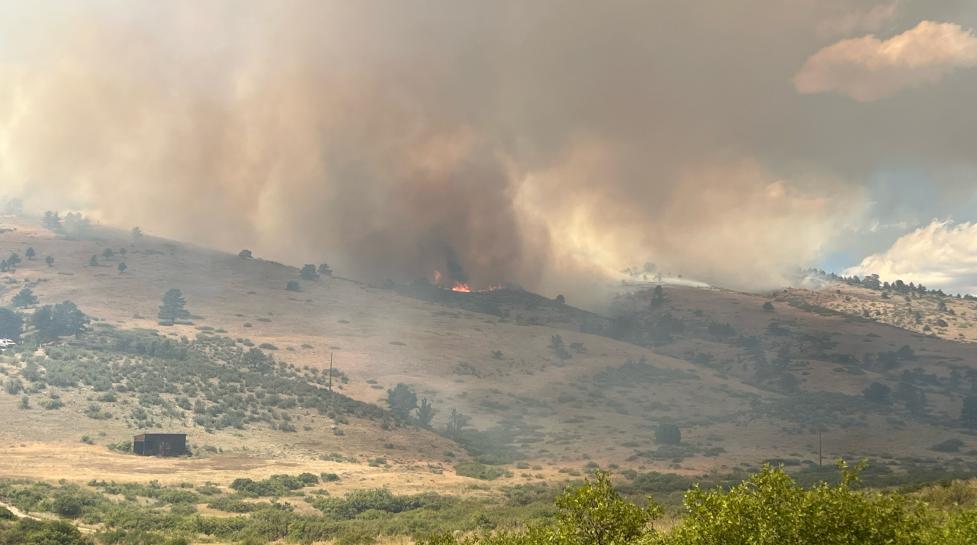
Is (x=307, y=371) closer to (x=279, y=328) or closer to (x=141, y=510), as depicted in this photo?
(x=279, y=328)

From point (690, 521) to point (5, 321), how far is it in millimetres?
131145

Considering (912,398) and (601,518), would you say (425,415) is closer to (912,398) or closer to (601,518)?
(601,518)

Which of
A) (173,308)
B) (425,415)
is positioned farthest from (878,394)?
(173,308)

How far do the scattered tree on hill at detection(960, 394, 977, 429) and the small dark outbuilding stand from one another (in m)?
138

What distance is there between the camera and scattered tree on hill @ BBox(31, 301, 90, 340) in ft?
371

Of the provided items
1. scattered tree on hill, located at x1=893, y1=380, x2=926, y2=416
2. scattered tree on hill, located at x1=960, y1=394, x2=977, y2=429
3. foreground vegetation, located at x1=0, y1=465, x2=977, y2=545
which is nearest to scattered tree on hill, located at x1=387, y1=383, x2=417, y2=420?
foreground vegetation, located at x1=0, y1=465, x2=977, y2=545

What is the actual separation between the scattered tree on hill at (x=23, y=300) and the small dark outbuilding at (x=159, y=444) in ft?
264

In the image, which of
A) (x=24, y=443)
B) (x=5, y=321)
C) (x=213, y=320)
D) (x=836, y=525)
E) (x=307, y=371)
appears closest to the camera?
(x=836, y=525)

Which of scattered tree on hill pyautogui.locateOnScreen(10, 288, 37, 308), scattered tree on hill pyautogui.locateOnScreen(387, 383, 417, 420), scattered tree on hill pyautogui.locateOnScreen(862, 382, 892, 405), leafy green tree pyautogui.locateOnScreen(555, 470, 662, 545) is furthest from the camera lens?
scattered tree on hill pyautogui.locateOnScreen(862, 382, 892, 405)

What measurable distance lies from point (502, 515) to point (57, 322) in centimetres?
10314

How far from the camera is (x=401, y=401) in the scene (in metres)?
112

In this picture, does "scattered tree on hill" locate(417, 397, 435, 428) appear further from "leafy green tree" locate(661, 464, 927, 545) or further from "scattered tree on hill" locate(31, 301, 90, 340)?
Answer: "leafy green tree" locate(661, 464, 927, 545)

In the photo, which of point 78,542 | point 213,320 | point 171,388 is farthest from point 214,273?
point 78,542

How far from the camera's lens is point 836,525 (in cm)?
1353
